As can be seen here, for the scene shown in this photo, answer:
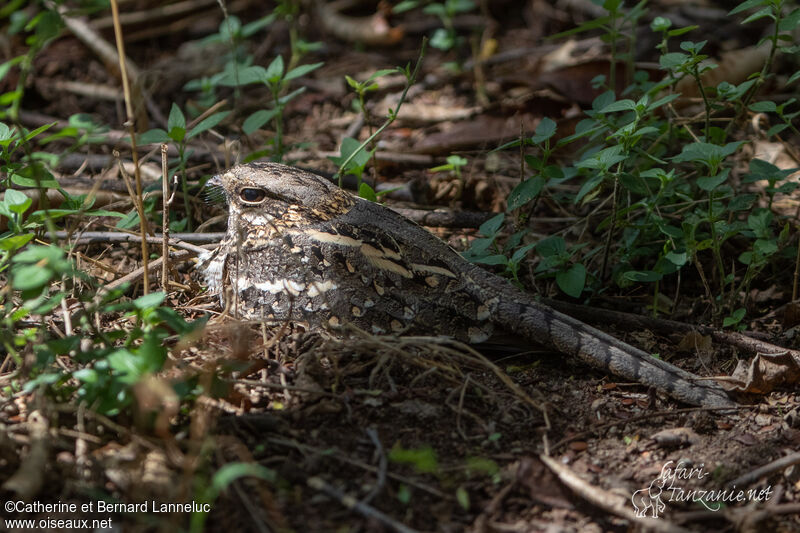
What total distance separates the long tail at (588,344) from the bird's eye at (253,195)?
44.2 inches

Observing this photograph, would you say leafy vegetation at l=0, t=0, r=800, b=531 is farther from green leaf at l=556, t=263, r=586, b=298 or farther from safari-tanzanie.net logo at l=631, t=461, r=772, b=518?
safari-tanzanie.net logo at l=631, t=461, r=772, b=518

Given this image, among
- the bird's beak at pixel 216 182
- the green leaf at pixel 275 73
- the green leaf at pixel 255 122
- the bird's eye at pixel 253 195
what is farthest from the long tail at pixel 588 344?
the green leaf at pixel 275 73

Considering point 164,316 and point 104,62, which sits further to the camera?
point 104,62

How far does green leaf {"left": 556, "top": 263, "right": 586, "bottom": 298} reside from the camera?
10.8 feet

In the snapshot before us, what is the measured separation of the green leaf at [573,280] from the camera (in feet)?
10.8

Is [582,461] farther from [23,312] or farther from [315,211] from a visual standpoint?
[23,312]

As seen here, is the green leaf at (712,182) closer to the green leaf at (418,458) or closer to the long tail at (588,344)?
the long tail at (588,344)

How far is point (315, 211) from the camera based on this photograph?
3414 mm

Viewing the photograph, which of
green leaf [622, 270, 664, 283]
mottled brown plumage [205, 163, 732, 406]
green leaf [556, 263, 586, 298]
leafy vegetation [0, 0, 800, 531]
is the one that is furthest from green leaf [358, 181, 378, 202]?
green leaf [622, 270, 664, 283]

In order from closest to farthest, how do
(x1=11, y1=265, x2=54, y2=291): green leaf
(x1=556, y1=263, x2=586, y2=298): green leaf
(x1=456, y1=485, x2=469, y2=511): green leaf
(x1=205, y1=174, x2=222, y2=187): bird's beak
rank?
(x1=11, y1=265, x2=54, y2=291): green leaf < (x1=456, y1=485, x2=469, y2=511): green leaf < (x1=556, y1=263, x2=586, y2=298): green leaf < (x1=205, y1=174, x2=222, y2=187): bird's beak

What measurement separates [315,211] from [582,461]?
170cm

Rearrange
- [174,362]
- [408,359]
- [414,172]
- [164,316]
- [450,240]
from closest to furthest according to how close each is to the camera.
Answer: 1. [164,316]
2. [174,362]
3. [408,359]
4. [450,240]
5. [414,172]

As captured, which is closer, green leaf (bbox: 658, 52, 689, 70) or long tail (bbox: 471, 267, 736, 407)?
long tail (bbox: 471, 267, 736, 407)

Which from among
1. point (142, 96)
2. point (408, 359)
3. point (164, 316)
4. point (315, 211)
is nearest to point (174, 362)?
point (164, 316)
